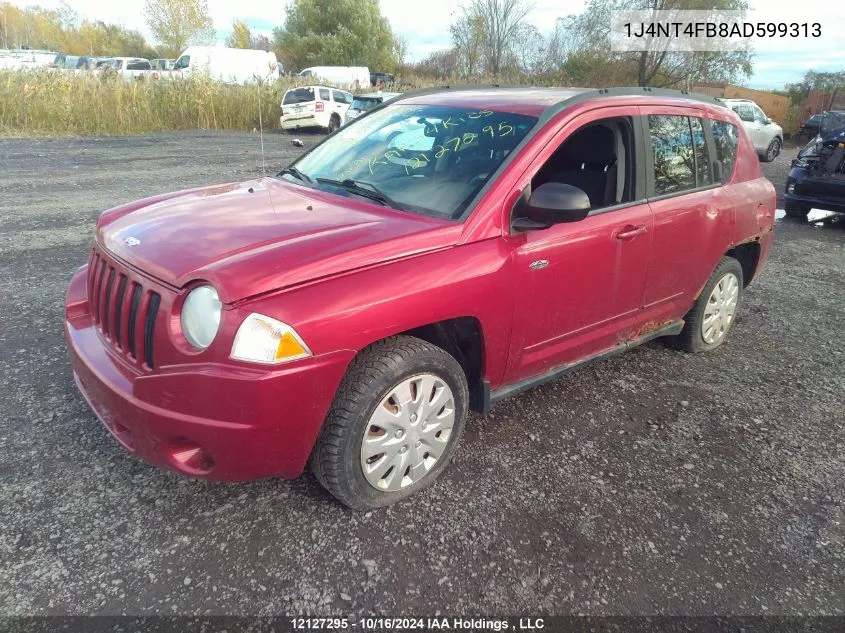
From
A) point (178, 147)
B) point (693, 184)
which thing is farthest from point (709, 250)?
point (178, 147)

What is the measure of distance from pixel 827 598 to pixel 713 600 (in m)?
0.46

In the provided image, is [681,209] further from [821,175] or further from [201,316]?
[821,175]

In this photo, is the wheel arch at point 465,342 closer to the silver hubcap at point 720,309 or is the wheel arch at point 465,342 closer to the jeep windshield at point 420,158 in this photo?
the jeep windshield at point 420,158

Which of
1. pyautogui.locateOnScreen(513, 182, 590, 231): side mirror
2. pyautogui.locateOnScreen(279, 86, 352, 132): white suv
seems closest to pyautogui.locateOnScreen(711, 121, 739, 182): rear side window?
pyautogui.locateOnScreen(513, 182, 590, 231): side mirror

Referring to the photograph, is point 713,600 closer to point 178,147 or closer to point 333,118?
point 178,147

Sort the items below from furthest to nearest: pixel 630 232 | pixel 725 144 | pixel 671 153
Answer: pixel 725 144
pixel 671 153
pixel 630 232

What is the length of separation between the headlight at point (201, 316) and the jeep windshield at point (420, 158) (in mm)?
1091

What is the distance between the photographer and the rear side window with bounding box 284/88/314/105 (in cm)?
2136

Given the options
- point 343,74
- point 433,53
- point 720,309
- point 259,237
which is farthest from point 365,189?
point 433,53

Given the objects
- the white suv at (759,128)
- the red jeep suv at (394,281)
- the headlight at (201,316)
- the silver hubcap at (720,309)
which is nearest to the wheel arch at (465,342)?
the red jeep suv at (394,281)

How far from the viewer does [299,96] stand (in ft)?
70.5

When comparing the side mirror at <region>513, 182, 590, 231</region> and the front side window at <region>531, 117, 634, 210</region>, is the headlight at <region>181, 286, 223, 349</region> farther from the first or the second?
the front side window at <region>531, 117, 634, 210</region>

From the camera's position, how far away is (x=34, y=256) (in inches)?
239

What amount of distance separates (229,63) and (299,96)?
25.7 feet
